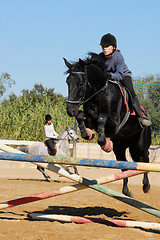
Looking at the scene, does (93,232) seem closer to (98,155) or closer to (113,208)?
(113,208)

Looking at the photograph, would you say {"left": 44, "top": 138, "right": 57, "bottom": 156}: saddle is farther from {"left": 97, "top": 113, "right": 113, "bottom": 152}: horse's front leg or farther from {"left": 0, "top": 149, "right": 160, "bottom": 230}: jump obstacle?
{"left": 0, "top": 149, "right": 160, "bottom": 230}: jump obstacle

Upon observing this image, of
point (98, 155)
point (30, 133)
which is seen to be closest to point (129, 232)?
point (98, 155)

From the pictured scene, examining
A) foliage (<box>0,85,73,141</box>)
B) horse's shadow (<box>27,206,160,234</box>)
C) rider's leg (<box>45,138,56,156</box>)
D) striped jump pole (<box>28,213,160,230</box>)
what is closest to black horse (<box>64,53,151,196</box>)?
striped jump pole (<box>28,213,160,230</box>)

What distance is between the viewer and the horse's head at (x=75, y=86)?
15.2 feet

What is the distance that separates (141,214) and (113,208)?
601 mm

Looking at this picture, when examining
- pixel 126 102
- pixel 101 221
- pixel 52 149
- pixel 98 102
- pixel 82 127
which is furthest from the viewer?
pixel 52 149

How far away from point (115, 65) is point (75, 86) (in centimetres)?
105

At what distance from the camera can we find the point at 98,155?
14.1 metres

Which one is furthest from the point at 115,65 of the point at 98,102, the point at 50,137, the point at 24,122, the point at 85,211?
the point at 24,122

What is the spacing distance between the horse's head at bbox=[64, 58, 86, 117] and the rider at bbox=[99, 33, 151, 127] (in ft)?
1.82

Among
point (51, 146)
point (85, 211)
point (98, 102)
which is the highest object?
point (98, 102)

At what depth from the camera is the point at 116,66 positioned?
5.45 metres

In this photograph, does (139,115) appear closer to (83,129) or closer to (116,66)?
(116,66)

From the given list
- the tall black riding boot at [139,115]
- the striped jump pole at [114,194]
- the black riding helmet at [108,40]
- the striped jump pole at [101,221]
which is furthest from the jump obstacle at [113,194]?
the black riding helmet at [108,40]
